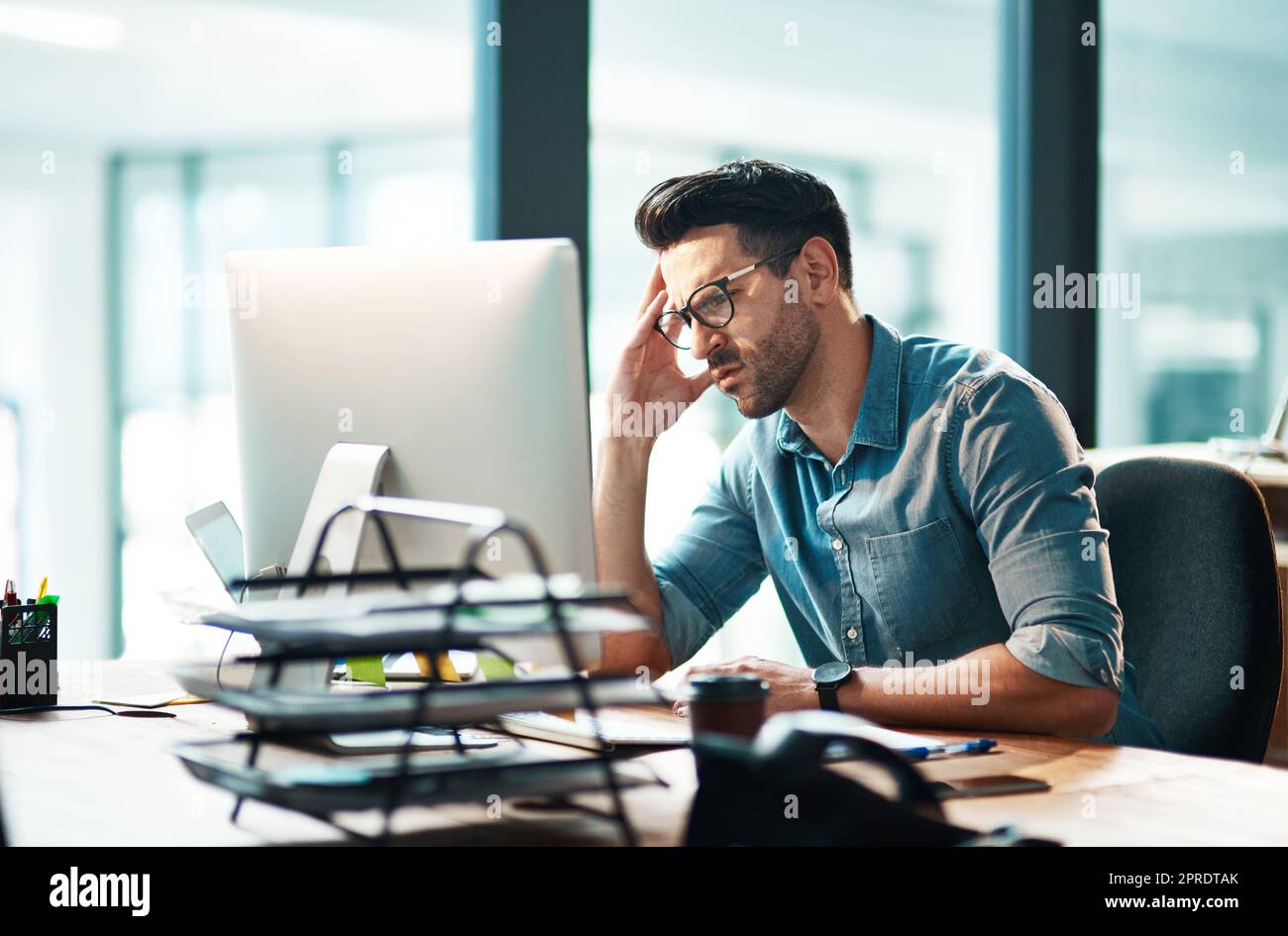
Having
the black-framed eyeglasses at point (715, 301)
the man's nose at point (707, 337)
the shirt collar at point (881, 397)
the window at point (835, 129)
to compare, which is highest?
the window at point (835, 129)

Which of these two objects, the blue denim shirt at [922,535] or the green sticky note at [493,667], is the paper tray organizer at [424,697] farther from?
the blue denim shirt at [922,535]

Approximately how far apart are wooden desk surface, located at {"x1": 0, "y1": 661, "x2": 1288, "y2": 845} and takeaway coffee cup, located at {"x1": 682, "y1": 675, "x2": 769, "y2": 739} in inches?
2.9

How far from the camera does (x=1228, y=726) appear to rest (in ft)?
4.96

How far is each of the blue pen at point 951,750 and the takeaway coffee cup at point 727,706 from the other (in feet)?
0.71

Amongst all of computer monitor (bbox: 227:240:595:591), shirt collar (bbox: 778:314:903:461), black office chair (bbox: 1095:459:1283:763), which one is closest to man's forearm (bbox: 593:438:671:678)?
shirt collar (bbox: 778:314:903:461)

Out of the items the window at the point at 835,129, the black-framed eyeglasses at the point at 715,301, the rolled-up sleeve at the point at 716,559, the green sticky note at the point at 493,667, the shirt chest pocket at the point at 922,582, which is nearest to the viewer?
the green sticky note at the point at 493,667

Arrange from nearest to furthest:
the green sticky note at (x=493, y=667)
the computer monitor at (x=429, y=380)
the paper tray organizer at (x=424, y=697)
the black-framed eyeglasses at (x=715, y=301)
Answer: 1. the paper tray organizer at (x=424, y=697)
2. the computer monitor at (x=429, y=380)
3. the green sticky note at (x=493, y=667)
4. the black-framed eyeglasses at (x=715, y=301)

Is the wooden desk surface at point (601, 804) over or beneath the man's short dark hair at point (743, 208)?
beneath

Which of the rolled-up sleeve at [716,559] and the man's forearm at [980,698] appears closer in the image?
the man's forearm at [980,698]

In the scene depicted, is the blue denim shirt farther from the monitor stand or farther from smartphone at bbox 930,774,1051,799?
the monitor stand

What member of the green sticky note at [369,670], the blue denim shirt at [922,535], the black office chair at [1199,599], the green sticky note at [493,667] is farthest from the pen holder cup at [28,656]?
the black office chair at [1199,599]

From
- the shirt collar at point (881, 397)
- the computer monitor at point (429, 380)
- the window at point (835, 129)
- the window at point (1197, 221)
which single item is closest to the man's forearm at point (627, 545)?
the shirt collar at point (881, 397)

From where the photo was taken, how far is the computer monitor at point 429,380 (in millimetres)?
1168
